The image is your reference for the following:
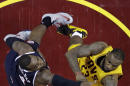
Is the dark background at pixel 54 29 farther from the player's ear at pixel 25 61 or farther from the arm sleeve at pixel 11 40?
the player's ear at pixel 25 61

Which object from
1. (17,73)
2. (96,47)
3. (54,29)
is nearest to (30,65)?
(17,73)

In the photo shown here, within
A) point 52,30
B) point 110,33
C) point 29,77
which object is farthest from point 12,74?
point 110,33

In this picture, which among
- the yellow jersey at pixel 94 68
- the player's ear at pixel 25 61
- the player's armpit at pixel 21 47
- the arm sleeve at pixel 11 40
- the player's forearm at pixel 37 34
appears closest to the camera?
the player's ear at pixel 25 61

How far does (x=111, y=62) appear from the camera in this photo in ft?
15.6

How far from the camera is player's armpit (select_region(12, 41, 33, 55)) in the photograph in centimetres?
501

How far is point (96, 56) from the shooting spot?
17.3ft

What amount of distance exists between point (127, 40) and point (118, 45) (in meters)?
0.30

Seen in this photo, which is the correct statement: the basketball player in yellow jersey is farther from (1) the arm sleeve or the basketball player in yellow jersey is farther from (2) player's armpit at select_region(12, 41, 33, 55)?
(1) the arm sleeve

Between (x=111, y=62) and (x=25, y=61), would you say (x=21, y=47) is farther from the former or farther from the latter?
(x=111, y=62)

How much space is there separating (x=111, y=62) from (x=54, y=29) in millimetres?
2557

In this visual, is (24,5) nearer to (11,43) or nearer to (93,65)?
(11,43)

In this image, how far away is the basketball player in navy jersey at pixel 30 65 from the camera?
4.58 meters

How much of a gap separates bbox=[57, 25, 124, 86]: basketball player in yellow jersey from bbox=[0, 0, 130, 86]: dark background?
1247 mm

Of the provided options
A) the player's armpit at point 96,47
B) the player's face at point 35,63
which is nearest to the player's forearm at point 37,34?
the player's face at point 35,63
